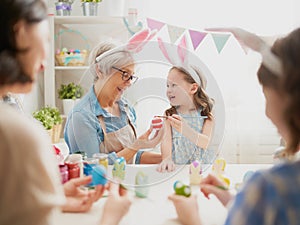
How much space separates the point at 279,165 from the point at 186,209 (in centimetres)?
38

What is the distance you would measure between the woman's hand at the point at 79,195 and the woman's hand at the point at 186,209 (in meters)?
0.18

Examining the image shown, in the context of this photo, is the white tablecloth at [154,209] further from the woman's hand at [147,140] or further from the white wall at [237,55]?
the white wall at [237,55]

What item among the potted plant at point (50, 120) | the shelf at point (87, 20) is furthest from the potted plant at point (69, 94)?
the shelf at point (87, 20)

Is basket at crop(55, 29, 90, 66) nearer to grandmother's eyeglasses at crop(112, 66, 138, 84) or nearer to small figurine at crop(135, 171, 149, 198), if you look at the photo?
grandmother's eyeglasses at crop(112, 66, 138, 84)

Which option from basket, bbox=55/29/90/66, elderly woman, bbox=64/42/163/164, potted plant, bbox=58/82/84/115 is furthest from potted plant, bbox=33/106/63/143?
elderly woman, bbox=64/42/163/164

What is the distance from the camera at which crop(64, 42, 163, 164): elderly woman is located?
1487 mm

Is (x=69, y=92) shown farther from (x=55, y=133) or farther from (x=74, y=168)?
(x=74, y=168)

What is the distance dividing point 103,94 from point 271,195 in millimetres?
1035

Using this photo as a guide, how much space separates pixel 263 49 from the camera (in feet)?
2.69

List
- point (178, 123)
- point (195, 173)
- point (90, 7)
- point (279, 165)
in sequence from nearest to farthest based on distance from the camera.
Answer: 1. point (279, 165)
2. point (195, 173)
3. point (178, 123)
4. point (90, 7)

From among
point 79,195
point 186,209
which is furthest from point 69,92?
point 186,209

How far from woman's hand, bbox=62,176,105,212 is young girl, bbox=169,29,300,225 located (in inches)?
17.4

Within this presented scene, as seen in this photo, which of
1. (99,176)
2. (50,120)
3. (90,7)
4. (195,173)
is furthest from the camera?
(90,7)

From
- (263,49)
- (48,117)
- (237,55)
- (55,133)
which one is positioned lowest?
(55,133)
